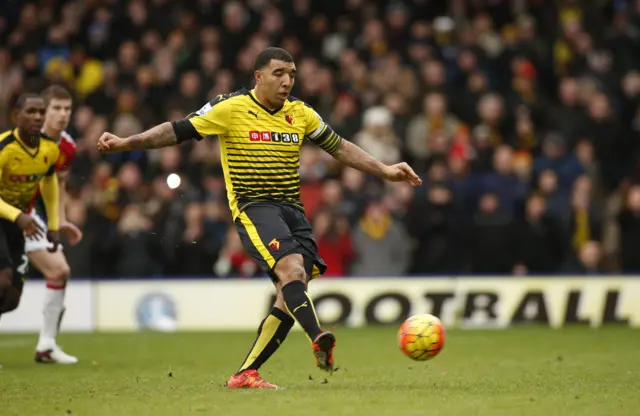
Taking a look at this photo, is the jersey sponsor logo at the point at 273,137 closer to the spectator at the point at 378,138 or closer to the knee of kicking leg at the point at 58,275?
the knee of kicking leg at the point at 58,275

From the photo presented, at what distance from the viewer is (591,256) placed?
18672 mm

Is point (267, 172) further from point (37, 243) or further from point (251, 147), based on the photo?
point (37, 243)

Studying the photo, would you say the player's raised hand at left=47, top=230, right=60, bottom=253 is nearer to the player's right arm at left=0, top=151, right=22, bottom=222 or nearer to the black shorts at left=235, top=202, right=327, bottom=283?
the player's right arm at left=0, top=151, right=22, bottom=222

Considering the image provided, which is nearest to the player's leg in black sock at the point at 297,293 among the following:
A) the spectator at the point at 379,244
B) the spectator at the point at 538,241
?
the spectator at the point at 379,244

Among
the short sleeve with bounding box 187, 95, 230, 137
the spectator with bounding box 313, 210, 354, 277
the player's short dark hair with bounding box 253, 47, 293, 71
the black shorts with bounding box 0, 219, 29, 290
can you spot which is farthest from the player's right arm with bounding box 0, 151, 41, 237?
the spectator with bounding box 313, 210, 354, 277

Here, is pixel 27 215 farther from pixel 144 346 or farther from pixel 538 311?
pixel 538 311

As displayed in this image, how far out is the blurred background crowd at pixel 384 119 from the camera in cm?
1892

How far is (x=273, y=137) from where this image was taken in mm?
9875

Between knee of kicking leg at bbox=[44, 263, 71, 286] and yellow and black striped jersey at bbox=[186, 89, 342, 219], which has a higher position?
yellow and black striped jersey at bbox=[186, 89, 342, 219]

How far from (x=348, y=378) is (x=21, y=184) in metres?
4.08

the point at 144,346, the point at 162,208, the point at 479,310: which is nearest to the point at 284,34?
the point at 162,208

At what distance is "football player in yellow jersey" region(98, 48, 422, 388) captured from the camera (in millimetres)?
9625

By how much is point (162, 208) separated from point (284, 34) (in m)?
4.87

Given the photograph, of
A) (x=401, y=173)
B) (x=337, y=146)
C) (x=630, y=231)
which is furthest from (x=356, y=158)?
(x=630, y=231)
